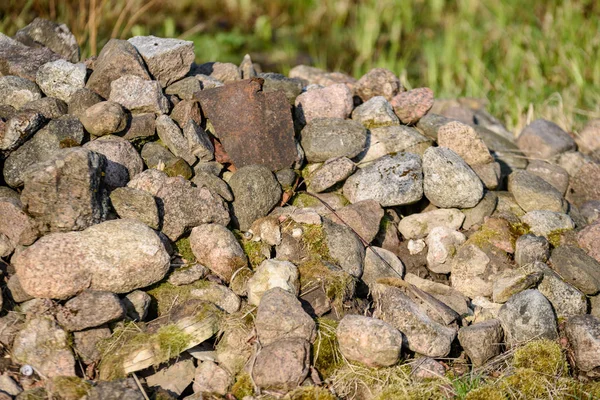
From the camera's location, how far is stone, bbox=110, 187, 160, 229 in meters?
3.21

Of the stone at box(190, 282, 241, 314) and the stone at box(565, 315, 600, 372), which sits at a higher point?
the stone at box(190, 282, 241, 314)

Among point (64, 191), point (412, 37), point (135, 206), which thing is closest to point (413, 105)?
point (135, 206)

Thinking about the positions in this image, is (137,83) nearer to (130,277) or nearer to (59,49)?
(59,49)

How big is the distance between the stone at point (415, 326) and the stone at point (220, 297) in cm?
66

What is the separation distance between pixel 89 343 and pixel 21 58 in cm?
191

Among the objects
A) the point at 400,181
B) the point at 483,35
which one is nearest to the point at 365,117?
the point at 400,181

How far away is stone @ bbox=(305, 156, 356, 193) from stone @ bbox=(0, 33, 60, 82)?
5.54ft

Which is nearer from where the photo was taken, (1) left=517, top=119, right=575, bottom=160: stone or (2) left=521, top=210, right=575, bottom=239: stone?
(2) left=521, top=210, right=575, bottom=239: stone

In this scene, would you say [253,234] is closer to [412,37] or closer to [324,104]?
[324,104]

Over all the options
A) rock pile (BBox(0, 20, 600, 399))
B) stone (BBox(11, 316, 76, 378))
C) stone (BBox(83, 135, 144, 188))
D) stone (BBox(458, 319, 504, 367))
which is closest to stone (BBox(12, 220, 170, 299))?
rock pile (BBox(0, 20, 600, 399))

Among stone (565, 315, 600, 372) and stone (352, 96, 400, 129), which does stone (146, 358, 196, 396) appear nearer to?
stone (565, 315, 600, 372)

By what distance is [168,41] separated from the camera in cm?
397

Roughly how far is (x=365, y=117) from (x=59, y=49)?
1.95 meters

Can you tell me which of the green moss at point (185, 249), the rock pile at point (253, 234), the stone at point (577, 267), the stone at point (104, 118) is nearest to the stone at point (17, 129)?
the rock pile at point (253, 234)
